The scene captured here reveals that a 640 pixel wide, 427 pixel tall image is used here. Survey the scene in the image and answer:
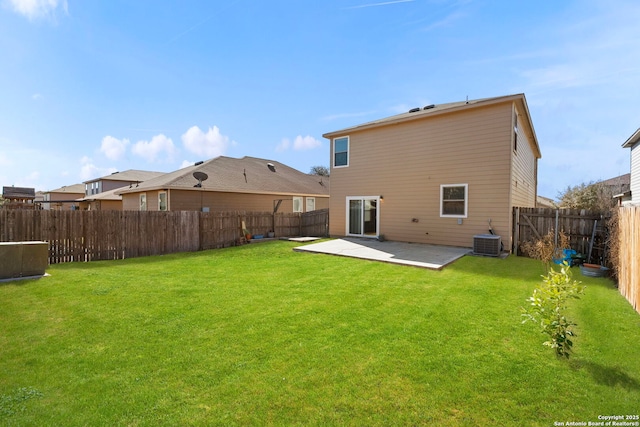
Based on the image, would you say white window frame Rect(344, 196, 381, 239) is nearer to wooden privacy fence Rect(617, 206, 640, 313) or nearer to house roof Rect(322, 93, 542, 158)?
house roof Rect(322, 93, 542, 158)

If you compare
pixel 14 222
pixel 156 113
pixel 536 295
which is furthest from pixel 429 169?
pixel 156 113

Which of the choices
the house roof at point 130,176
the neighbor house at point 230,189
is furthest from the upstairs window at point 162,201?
the house roof at point 130,176

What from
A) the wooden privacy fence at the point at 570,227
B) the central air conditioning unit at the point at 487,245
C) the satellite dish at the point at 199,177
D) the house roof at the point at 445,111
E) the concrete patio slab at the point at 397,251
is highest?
the house roof at the point at 445,111

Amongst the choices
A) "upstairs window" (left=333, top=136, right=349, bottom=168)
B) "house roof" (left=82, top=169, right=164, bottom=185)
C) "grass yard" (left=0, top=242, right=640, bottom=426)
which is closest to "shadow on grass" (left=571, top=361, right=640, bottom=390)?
"grass yard" (left=0, top=242, right=640, bottom=426)

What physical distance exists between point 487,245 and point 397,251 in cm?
278

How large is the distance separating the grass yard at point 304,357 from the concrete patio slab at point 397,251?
7.26ft

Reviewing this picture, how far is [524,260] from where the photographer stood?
897 cm

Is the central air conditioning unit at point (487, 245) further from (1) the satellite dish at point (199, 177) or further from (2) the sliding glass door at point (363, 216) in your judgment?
(1) the satellite dish at point (199, 177)

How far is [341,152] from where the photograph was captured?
14.3 m

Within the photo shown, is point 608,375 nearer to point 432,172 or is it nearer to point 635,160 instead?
point 432,172

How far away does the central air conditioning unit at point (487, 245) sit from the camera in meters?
9.21

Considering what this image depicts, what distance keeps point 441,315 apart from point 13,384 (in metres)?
4.93

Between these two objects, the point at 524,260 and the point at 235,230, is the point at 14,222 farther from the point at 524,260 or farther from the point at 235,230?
the point at 524,260

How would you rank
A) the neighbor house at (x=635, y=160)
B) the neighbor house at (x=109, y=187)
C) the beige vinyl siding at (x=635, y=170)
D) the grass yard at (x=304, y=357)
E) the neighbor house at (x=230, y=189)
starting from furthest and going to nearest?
the neighbor house at (x=109, y=187) → the neighbor house at (x=230, y=189) → the beige vinyl siding at (x=635, y=170) → the neighbor house at (x=635, y=160) → the grass yard at (x=304, y=357)
